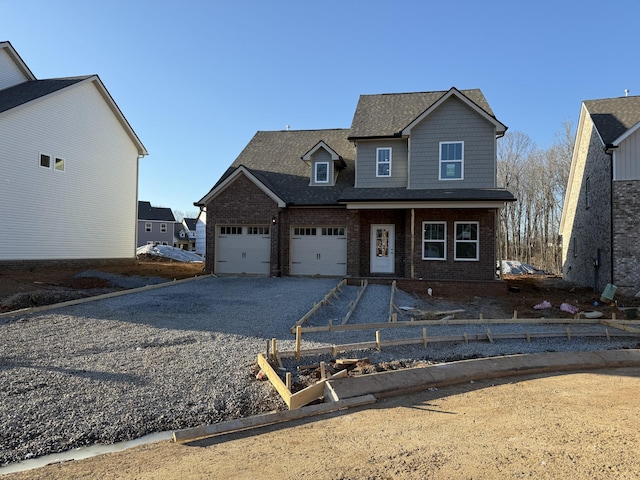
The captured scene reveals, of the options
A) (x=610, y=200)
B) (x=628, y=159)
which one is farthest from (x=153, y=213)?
(x=628, y=159)

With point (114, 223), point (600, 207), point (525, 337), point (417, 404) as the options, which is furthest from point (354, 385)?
point (114, 223)

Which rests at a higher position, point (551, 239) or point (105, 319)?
point (551, 239)

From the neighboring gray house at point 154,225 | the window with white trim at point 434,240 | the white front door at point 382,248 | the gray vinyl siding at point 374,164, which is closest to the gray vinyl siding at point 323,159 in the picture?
the gray vinyl siding at point 374,164

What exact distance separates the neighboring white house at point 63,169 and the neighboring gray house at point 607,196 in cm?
2304

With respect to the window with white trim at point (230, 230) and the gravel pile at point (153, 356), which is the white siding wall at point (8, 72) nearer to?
the window with white trim at point (230, 230)

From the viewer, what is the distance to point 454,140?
16312mm

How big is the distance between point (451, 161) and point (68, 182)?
17613 millimetres

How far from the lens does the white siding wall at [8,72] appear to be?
19719mm

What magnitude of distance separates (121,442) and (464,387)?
15.0 ft

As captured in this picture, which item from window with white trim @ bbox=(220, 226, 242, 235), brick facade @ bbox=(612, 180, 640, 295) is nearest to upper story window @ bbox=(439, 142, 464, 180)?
brick facade @ bbox=(612, 180, 640, 295)

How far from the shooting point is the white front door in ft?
55.5

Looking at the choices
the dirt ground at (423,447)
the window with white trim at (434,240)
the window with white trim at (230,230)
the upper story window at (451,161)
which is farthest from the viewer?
the window with white trim at (230,230)

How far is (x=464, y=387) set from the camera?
6.02 metres

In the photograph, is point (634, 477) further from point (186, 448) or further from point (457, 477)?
point (186, 448)
